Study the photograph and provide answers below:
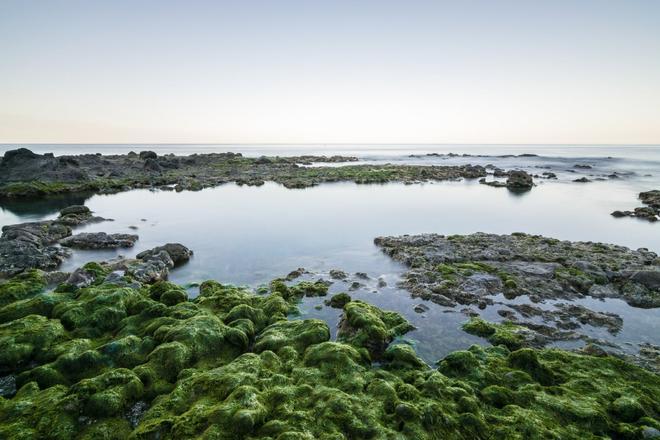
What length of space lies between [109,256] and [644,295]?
Answer: 29239mm

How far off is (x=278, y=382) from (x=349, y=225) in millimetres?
22838

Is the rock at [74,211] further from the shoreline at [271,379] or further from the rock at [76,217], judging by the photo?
the shoreline at [271,379]

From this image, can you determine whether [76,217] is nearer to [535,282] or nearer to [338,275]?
[338,275]

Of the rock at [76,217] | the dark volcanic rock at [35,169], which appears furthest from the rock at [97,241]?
the dark volcanic rock at [35,169]

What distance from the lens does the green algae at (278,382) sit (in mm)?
7438

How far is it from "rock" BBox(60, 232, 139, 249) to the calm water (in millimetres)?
1100

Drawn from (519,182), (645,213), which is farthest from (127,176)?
(645,213)

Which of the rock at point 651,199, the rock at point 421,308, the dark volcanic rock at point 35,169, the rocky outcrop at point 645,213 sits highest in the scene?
the dark volcanic rock at point 35,169

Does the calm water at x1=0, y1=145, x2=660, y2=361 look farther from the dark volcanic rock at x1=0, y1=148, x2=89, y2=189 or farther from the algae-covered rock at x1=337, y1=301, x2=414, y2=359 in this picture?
the dark volcanic rock at x1=0, y1=148, x2=89, y2=189

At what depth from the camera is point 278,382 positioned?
29.3ft

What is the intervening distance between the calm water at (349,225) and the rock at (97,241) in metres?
1.10

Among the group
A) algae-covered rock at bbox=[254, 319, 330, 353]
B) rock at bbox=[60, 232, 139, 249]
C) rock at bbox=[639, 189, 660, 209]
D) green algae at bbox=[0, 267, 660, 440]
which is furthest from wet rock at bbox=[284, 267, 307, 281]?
rock at bbox=[639, 189, 660, 209]

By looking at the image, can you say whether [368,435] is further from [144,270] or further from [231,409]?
[144,270]

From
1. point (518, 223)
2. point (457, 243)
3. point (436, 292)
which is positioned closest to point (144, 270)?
point (436, 292)
